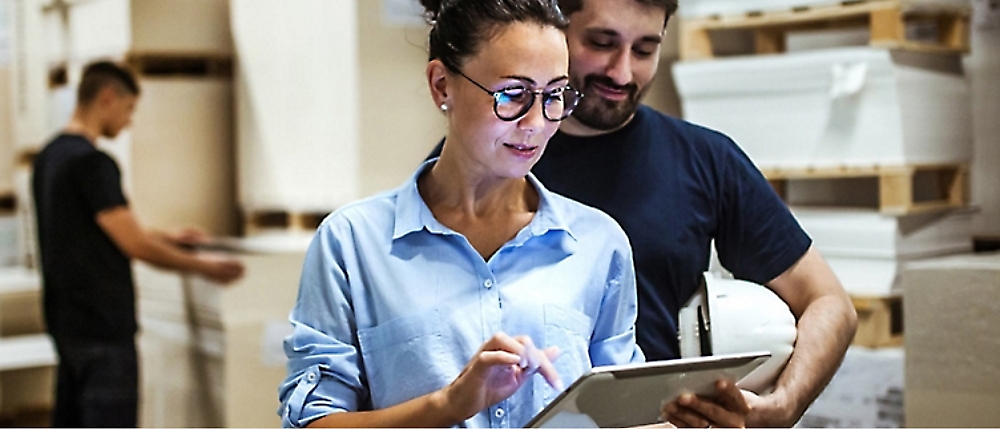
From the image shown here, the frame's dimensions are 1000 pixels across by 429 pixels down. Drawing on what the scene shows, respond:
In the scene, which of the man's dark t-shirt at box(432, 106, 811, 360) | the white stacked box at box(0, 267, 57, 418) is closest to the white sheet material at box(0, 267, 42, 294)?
the white stacked box at box(0, 267, 57, 418)

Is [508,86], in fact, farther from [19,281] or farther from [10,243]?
[10,243]

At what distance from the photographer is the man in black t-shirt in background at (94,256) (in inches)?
166

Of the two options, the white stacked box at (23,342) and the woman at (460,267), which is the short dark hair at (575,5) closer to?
the woman at (460,267)

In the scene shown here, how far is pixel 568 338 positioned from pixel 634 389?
15 centimetres

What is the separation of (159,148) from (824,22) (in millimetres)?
2610

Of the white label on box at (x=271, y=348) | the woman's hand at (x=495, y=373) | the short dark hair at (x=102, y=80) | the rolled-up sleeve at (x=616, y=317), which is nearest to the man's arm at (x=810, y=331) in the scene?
the rolled-up sleeve at (x=616, y=317)

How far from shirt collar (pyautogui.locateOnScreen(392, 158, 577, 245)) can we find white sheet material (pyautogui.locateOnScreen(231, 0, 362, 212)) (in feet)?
7.19

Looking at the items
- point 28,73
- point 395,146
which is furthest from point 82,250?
point 28,73

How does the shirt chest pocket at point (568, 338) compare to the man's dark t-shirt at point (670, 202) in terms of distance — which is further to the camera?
the man's dark t-shirt at point (670, 202)

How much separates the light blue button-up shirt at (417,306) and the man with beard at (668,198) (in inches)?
16.5

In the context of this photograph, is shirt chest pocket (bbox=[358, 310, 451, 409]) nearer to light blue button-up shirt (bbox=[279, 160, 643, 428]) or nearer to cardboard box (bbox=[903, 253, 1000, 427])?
light blue button-up shirt (bbox=[279, 160, 643, 428])

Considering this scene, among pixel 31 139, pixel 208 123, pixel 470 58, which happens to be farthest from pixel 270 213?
pixel 470 58

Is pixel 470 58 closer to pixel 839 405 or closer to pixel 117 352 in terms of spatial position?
pixel 839 405

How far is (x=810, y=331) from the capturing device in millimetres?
2305
